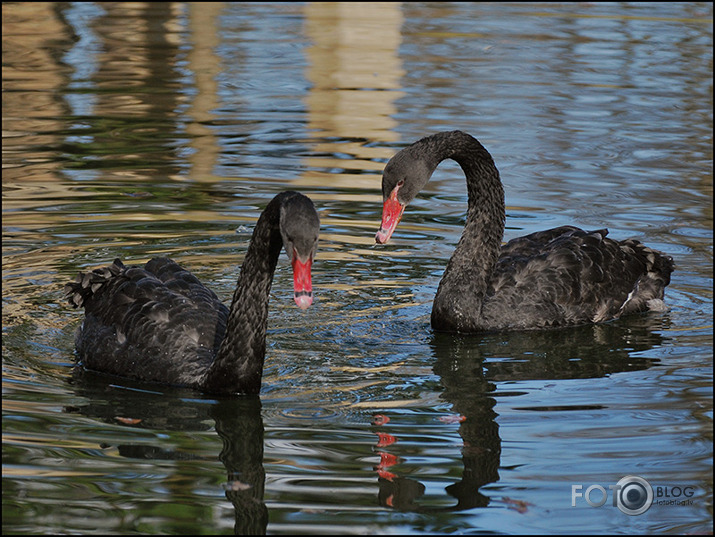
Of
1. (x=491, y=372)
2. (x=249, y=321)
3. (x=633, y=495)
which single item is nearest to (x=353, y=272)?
(x=491, y=372)

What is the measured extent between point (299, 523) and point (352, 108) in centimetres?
1042

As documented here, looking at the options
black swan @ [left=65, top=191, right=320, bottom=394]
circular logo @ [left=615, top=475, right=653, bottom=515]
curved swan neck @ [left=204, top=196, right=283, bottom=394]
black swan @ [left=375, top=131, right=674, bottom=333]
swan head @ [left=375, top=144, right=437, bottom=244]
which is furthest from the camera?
black swan @ [left=375, top=131, right=674, bottom=333]

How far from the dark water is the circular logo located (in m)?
→ 0.05

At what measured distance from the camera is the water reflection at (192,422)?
16.9ft

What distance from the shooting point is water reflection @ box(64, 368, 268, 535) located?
5.14 meters

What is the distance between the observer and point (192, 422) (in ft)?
19.6

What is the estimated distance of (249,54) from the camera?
18297 millimetres

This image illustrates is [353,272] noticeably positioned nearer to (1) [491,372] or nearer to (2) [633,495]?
(1) [491,372]

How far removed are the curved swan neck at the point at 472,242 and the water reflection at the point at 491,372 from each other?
0.18 meters

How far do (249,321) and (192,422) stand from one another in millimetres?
608

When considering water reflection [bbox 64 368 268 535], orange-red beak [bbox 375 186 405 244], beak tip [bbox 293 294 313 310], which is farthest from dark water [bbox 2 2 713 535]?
beak tip [bbox 293 294 313 310]

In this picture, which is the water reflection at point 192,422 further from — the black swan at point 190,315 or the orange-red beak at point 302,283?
the orange-red beak at point 302,283

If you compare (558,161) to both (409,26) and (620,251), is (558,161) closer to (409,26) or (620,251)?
(620,251)

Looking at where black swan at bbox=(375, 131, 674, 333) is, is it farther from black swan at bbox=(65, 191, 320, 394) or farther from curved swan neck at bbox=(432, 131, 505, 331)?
black swan at bbox=(65, 191, 320, 394)
